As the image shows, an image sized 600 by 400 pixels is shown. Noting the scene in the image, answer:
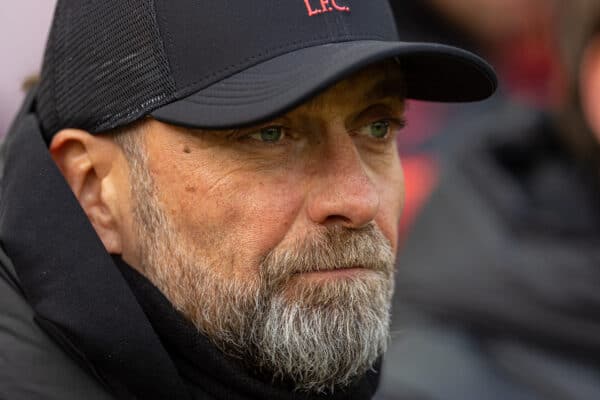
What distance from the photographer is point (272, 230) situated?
2275mm

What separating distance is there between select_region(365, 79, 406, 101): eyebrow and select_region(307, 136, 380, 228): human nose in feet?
0.43

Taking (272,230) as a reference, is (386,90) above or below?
above

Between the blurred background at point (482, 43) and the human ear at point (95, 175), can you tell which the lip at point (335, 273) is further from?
the blurred background at point (482, 43)

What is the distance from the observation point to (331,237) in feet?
7.53

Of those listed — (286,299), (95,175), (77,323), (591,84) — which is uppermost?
(591,84)

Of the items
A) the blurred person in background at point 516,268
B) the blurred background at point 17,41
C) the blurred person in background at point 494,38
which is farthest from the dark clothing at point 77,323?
the blurred person in background at point 494,38

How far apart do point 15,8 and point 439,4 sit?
299cm

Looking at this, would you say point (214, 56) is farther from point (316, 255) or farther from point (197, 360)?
point (197, 360)

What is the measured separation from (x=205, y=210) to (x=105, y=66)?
380mm

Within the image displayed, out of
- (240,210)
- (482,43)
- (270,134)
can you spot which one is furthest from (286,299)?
(482,43)

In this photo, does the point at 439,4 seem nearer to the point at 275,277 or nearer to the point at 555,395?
the point at 555,395

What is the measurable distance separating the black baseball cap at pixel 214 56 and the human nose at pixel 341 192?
0.22 m

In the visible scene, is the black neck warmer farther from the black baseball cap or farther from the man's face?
the black baseball cap

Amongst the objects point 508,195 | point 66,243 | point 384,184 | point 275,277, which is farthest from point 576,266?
point 66,243
